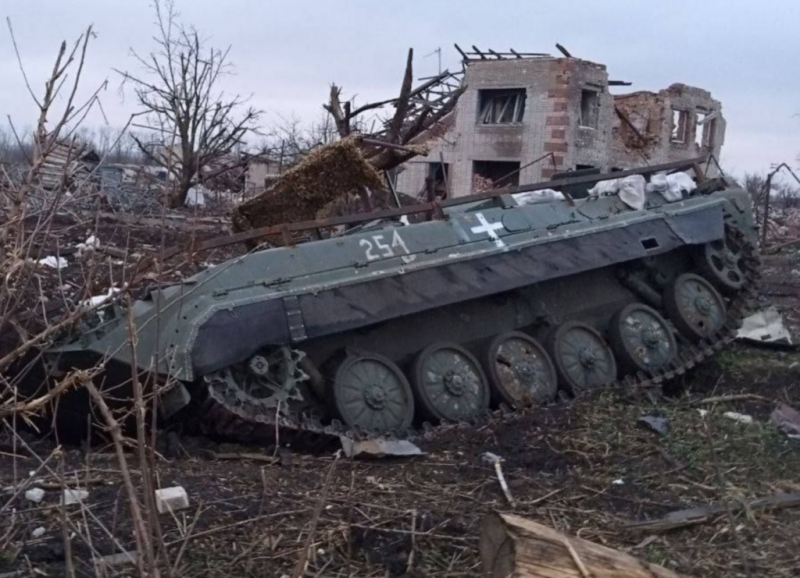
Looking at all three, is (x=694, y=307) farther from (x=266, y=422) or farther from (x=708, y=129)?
(x=708, y=129)

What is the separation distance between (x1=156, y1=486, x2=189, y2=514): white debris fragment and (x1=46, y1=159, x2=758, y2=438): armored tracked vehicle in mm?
903

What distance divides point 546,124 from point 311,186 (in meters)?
19.0

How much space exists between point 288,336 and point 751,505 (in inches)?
125

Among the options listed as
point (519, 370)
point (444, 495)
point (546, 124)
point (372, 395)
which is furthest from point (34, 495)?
point (546, 124)

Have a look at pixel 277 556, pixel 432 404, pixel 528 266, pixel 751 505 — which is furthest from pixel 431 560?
pixel 528 266

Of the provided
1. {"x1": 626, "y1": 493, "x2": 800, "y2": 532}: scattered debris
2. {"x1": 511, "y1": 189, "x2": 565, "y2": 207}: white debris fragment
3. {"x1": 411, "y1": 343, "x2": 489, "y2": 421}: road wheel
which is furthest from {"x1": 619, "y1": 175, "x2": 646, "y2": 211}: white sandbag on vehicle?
{"x1": 626, "y1": 493, "x2": 800, "y2": 532}: scattered debris

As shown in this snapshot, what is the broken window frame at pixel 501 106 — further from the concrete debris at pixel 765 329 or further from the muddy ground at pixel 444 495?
the muddy ground at pixel 444 495

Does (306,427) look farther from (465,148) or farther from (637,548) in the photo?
(465,148)

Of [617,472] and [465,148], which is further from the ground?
[465,148]

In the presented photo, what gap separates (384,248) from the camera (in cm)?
858

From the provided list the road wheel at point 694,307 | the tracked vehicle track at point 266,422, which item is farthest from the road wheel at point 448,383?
the road wheel at point 694,307

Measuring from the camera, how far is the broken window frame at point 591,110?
1109 inches

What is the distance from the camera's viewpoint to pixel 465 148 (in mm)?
29641

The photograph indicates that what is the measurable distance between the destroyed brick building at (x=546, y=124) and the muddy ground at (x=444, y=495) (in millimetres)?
18372
